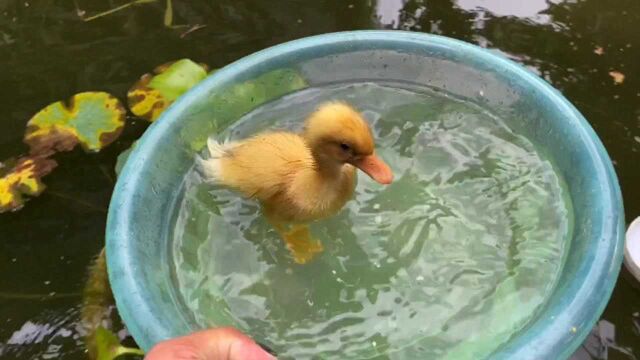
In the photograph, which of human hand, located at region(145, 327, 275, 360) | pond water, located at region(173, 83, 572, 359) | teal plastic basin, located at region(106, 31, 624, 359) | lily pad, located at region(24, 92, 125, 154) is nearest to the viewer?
human hand, located at region(145, 327, 275, 360)

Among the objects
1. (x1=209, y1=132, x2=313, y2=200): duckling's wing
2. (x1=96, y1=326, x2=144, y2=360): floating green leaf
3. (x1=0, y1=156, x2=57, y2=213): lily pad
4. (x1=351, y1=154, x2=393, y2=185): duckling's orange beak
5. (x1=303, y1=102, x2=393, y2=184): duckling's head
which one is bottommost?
(x1=96, y1=326, x2=144, y2=360): floating green leaf

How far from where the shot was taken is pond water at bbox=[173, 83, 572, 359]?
124 centimetres

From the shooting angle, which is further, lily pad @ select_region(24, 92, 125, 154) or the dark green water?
lily pad @ select_region(24, 92, 125, 154)

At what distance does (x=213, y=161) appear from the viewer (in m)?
1.39

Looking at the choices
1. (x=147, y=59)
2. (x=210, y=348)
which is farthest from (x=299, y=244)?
(x=147, y=59)

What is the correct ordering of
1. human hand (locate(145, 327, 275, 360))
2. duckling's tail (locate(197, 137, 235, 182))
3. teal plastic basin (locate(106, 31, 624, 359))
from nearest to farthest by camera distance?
1. human hand (locate(145, 327, 275, 360))
2. teal plastic basin (locate(106, 31, 624, 359))
3. duckling's tail (locate(197, 137, 235, 182))

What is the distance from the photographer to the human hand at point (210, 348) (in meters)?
0.82

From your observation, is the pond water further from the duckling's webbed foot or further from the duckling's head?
the duckling's head

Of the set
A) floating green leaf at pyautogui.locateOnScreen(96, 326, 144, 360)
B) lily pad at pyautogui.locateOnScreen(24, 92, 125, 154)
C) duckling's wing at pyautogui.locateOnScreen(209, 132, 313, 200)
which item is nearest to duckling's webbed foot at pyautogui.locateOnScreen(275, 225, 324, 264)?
duckling's wing at pyautogui.locateOnScreen(209, 132, 313, 200)

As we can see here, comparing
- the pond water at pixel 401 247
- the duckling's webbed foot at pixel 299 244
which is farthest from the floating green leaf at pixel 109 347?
the duckling's webbed foot at pixel 299 244

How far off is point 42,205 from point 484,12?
51.2 inches

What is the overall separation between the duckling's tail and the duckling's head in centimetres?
22

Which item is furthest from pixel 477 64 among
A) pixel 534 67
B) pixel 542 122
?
pixel 534 67

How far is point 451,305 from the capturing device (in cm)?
127
